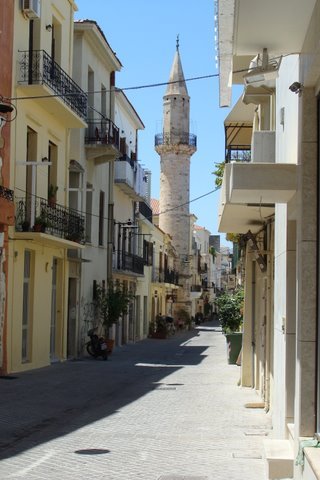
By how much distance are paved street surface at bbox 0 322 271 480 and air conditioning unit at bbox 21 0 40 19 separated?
29.5 feet

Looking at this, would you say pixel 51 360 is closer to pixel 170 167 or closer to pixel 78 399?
pixel 78 399

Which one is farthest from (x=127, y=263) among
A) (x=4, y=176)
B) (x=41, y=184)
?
(x=4, y=176)

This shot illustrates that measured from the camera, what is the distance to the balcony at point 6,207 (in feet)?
57.7

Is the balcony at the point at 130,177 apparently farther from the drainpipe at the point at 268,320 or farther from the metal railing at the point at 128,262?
the drainpipe at the point at 268,320

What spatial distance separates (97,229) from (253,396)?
14653 millimetres

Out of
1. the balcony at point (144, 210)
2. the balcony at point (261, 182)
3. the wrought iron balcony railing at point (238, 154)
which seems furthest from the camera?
the balcony at point (144, 210)

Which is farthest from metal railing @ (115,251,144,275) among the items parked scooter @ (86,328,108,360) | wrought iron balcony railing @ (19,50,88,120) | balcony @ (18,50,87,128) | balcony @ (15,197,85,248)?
wrought iron balcony railing @ (19,50,88,120)

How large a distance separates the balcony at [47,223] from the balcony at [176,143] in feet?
111

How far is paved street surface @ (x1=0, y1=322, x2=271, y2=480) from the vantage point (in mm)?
8352

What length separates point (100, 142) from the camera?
26.8 m

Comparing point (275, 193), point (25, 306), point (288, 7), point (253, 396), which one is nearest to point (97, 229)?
point (25, 306)

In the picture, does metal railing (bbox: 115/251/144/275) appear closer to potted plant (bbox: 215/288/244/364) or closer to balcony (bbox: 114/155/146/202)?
balcony (bbox: 114/155/146/202)

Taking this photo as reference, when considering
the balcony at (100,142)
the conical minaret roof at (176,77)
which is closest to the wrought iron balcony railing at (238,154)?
the balcony at (100,142)

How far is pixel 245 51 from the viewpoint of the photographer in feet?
23.9
